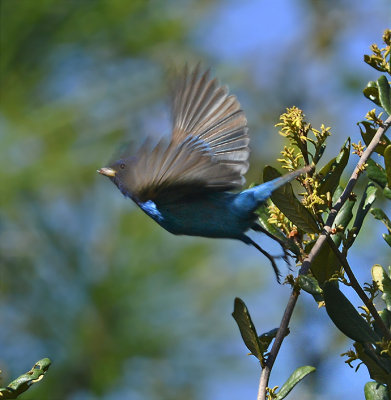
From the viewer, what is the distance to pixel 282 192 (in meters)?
1.36

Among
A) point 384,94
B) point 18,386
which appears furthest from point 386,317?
point 18,386

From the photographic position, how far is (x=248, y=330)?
1272 mm

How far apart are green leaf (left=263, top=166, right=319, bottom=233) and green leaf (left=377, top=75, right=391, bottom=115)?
0.69 ft

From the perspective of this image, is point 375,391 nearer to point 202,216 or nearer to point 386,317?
point 386,317

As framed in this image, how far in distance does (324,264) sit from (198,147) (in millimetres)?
542

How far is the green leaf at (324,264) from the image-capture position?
1.34 meters

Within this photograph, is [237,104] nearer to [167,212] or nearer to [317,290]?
[167,212]

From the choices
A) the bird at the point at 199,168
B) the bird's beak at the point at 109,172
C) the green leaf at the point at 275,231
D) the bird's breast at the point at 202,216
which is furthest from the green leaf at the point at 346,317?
the bird's beak at the point at 109,172

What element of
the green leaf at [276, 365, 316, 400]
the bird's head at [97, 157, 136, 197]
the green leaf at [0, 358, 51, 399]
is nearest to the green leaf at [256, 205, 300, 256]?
the green leaf at [276, 365, 316, 400]

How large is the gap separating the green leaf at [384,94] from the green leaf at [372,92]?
0.9 inches

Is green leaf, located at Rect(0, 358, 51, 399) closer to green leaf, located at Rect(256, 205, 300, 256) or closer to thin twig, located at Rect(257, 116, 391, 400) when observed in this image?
thin twig, located at Rect(257, 116, 391, 400)

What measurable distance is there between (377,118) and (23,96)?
3324 millimetres

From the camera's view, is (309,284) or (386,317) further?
(386,317)

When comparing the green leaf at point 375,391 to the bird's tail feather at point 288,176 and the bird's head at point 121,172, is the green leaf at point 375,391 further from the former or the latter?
the bird's head at point 121,172
